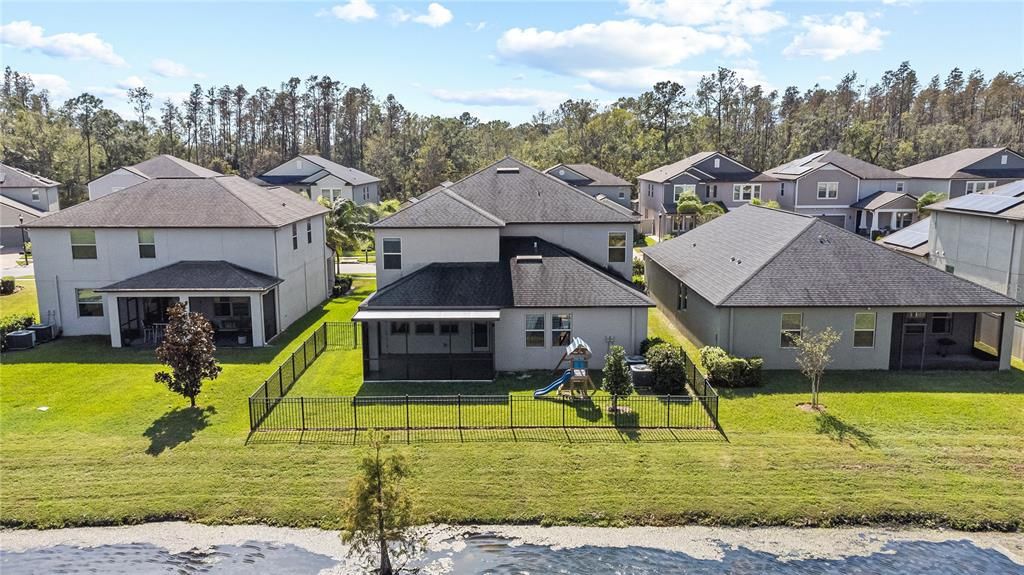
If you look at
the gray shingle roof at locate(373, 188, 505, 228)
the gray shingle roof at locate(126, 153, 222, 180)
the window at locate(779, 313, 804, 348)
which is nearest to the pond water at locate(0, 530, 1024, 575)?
the window at locate(779, 313, 804, 348)

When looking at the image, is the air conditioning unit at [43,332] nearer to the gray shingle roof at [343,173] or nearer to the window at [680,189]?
the gray shingle roof at [343,173]

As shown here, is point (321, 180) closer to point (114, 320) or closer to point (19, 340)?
point (114, 320)

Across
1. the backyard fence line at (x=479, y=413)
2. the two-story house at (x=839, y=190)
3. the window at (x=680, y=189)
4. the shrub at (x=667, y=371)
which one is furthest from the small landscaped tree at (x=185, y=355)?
the two-story house at (x=839, y=190)

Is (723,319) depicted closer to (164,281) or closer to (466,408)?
(466,408)

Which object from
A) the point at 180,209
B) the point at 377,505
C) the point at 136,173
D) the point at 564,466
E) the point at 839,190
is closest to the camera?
the point at 377,505

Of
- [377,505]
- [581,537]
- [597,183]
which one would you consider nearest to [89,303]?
[377,505]

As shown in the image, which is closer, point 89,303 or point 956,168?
point 89,303
